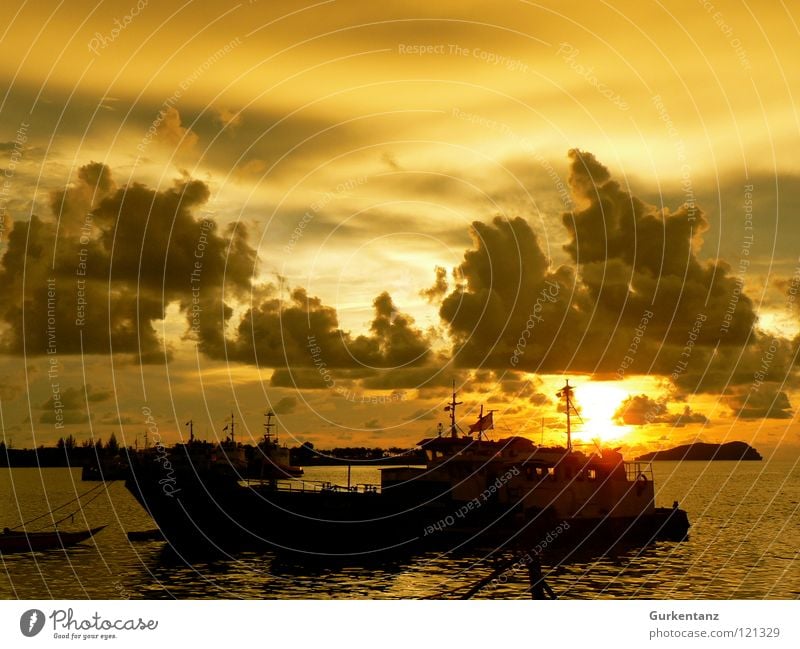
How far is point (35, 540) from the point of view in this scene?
75.6 m

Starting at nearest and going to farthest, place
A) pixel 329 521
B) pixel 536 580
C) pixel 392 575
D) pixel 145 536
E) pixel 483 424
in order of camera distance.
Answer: pixel 536 580 < pixel 392 575 < pixel 329 521 < pixel 483 424 < pixel 145 536

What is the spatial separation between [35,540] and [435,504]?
34.2m

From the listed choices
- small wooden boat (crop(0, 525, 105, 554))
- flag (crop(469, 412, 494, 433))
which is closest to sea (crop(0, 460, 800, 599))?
small wooden boat (crop(0, 525, 105, 554))

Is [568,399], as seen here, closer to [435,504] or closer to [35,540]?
[435,504]

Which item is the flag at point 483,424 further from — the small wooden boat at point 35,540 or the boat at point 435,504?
the small wooden boat at point 35,540

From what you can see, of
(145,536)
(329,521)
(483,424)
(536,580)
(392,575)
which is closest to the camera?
(536,580)

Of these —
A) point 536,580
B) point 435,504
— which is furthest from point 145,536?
point 536,580

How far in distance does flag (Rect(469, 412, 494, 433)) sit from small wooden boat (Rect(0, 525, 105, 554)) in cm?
3170

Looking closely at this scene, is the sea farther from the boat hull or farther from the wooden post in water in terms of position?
the wooden post in water

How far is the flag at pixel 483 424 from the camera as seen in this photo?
74.4 m

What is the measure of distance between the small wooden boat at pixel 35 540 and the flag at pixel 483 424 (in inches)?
1248

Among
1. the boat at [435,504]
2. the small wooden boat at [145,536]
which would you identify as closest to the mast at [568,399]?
the boat at [435,504]
